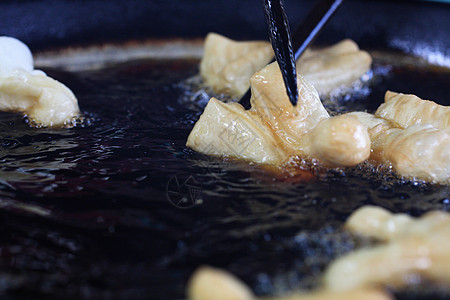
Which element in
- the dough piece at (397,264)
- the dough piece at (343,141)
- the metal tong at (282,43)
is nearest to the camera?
the dough piece at (397,264)

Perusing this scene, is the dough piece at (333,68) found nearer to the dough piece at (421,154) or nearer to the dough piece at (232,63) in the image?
the dough piece at (232,63)

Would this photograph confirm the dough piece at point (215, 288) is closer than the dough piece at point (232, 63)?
Yes

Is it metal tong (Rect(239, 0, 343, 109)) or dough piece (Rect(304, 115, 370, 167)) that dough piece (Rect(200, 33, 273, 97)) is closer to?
metal tong (Rect(239, 0, 343, 109))

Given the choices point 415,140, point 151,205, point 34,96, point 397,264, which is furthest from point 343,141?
point 34,96

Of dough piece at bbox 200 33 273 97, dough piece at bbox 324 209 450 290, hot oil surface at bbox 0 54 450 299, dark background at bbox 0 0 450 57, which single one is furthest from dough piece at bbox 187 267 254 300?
dark background at bbox 0 0 450 57

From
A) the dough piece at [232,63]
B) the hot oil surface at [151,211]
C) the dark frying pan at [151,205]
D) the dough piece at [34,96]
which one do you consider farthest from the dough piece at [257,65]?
the dough piece at [34,96]

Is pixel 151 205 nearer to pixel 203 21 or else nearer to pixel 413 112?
pixel 413 112

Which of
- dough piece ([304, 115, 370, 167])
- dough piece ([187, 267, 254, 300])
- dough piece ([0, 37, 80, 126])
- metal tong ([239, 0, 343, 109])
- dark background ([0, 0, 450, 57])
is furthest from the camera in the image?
dark background ([0, 0, 450, 57])

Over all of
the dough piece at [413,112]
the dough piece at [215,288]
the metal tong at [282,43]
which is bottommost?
the dough piece at [413,112]
